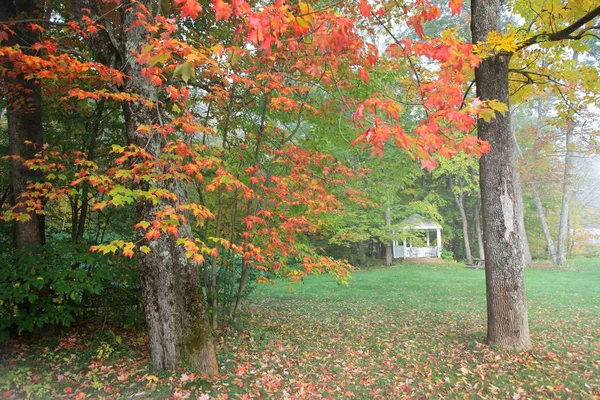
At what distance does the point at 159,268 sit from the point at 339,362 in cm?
272

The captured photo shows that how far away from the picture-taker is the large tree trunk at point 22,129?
4.98m

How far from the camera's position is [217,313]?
5.96 metres

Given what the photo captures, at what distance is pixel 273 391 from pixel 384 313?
16.2ft

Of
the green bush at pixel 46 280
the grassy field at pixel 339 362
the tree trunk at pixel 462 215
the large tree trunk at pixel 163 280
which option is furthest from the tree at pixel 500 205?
the tree trunk at pixel 462 215

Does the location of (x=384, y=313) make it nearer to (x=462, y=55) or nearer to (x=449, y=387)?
(x=449, y=387)

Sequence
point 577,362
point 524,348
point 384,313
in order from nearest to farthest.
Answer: point 577,362 → point 524,348 → point 384,313

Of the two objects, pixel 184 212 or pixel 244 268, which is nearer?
pixel 184 212

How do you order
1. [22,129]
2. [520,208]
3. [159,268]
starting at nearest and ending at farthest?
[159,268], [22,129], [520,208]

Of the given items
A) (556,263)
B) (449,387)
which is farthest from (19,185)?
(556,263)

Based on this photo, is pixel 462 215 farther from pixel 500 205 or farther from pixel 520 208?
pixel 500 205

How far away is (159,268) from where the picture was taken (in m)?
4.07

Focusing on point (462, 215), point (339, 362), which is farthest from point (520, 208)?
point (339, 362)

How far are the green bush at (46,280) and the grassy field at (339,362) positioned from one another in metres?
0.50

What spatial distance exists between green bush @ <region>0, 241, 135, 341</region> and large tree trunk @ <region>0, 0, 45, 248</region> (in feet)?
1.16
